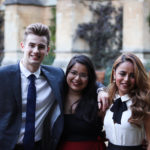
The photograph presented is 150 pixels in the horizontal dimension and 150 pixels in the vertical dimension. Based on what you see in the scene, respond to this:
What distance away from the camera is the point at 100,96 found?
107 inches

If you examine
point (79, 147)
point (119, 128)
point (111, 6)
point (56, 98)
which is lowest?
point (79, 147)

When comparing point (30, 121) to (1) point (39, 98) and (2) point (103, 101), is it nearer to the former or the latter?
(1) point (39, 98)

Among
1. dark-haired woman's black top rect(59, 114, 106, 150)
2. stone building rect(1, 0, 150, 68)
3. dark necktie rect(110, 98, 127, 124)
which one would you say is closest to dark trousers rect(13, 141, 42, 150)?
dark-haired woman's black top rect(59, 114, 106, 150)

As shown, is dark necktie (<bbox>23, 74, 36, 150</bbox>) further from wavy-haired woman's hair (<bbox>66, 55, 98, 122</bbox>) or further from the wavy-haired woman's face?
the wavy-haired woman's face

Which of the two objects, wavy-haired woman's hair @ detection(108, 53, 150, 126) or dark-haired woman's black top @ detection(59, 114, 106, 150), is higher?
wavy-haired woman's hair @ detection(108, 53, 150, 126)

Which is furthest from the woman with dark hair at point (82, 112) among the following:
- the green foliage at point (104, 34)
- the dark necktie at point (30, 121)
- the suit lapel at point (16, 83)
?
the green foliage at point (104, 34)

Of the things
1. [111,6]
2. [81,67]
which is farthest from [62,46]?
[81,67]

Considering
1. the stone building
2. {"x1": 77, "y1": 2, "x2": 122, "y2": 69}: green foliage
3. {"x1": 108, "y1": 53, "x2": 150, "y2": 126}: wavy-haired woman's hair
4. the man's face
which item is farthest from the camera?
{"x1": 77, "y1": 2, "x2": 122, "y2": 69}: green foliage

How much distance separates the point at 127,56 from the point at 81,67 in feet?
1.32

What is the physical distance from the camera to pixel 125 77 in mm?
2570

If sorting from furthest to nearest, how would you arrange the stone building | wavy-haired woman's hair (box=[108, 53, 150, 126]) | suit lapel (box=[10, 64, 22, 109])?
1. the stone building
2. suit lapel (box=[10, 64, 22, 109])
3. wavy-haired woman's hair (box=[108, 53, 150, 126])

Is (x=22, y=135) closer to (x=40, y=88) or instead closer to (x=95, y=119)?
(x=40, y=88)

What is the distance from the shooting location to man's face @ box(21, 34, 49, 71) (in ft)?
8.86

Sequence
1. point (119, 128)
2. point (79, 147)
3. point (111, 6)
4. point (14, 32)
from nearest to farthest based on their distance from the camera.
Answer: point (119, 128)
point (79, 147)
point (111, 6)
point (14, 32)
